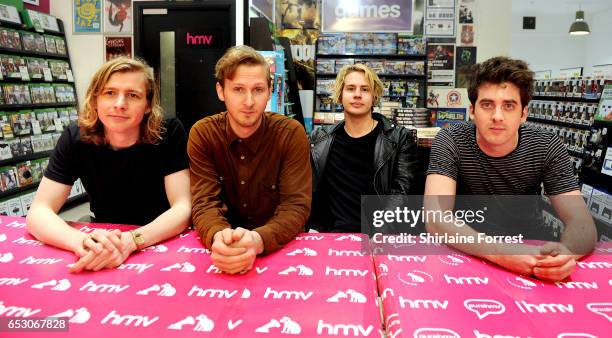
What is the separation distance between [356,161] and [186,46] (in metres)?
2.78

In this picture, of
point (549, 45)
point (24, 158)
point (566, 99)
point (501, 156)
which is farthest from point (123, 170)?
point (549, 45)

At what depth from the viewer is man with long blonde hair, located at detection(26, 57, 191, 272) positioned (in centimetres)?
159

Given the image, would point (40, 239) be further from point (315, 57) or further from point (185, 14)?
point (315, 57)

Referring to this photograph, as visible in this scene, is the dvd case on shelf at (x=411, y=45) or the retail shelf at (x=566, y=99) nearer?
the retail shelf at (x=566, y=99)

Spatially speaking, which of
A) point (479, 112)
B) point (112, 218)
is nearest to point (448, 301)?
point (479, 112)

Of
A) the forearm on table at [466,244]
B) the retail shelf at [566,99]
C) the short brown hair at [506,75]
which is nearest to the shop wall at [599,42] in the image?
the retail shelf at [566,99]

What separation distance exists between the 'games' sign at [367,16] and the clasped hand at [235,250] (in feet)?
18.7

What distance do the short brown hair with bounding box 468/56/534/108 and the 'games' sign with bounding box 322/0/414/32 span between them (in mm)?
5043

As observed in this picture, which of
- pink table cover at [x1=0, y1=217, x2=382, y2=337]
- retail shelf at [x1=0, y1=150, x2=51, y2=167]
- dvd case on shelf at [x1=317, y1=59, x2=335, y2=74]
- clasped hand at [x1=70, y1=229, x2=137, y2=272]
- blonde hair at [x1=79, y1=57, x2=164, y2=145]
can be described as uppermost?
dvd case on shelf at [x1=317, y1=59, x2=335, y2=74]

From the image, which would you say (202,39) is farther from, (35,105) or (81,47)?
(35,105)

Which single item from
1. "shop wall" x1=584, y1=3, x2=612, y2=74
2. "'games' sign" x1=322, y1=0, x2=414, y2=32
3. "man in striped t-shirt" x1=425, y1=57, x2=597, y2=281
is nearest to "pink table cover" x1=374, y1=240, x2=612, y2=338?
"man in striped t-shirt" x1=425, y1=57, x2=597, y2=281

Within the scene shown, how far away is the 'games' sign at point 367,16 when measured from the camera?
21.0 feet

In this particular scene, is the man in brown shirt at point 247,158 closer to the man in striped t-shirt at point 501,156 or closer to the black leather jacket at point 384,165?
the man in striped t-shirt at point 501,156

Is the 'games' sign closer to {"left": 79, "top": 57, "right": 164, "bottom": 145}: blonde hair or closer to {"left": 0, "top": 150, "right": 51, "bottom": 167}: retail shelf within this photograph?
{"left": 0, "top": 150, "right": 51, "bottom": 167}: retail shelf
